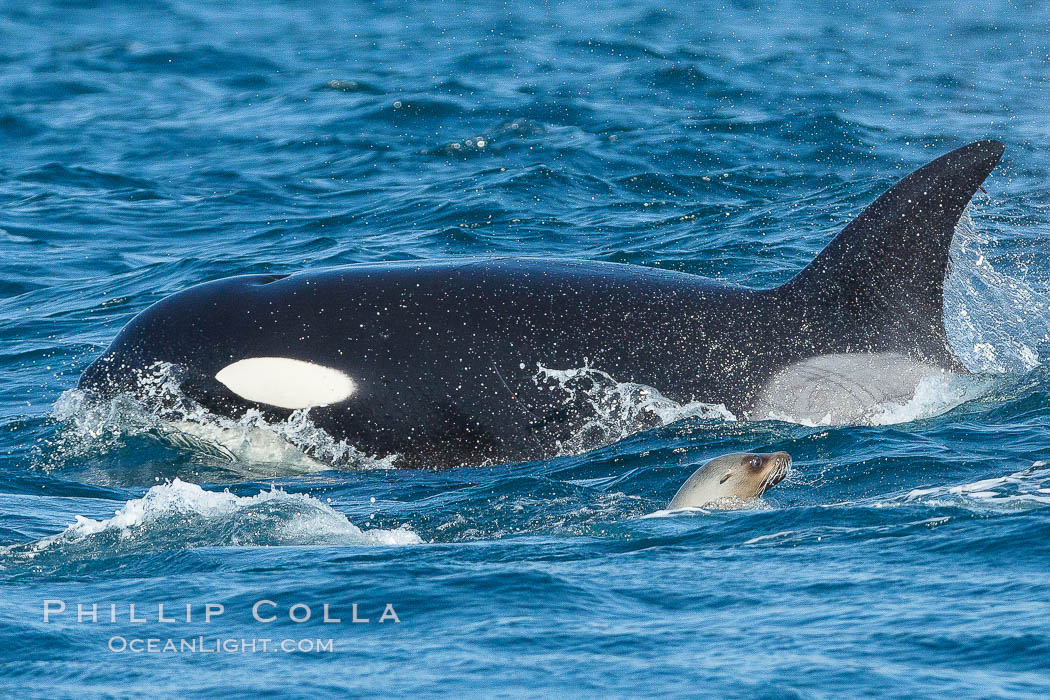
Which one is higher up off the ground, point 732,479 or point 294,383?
point 294,383

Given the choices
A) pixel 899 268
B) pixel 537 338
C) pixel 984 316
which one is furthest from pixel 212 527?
pixel 984 316

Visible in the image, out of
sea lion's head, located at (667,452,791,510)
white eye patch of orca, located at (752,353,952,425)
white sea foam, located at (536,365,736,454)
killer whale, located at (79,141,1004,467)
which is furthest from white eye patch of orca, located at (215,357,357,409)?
white eye patch of orca, located at (752,353,952,425)

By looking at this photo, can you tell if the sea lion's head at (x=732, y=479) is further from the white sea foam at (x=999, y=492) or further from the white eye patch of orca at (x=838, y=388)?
the white eye patch of orca at (x=838, y=388)

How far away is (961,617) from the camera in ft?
18.5

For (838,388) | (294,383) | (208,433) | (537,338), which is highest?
(537,338)

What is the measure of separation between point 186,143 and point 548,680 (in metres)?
17.4

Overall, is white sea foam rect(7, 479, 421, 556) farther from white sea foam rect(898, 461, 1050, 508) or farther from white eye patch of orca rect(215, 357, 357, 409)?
white sea foam rect(898, 461, 1050, 508)

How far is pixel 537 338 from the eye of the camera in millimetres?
8531

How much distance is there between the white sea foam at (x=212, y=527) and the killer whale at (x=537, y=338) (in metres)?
1.02

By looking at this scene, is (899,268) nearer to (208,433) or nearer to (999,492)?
(999,492)

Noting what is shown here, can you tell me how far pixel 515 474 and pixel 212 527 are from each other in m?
1.73

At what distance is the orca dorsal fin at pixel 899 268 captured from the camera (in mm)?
8445

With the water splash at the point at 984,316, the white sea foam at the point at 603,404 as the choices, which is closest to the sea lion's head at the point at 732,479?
the white sea foam at the point at 603,404

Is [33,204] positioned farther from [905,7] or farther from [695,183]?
[905,7]
